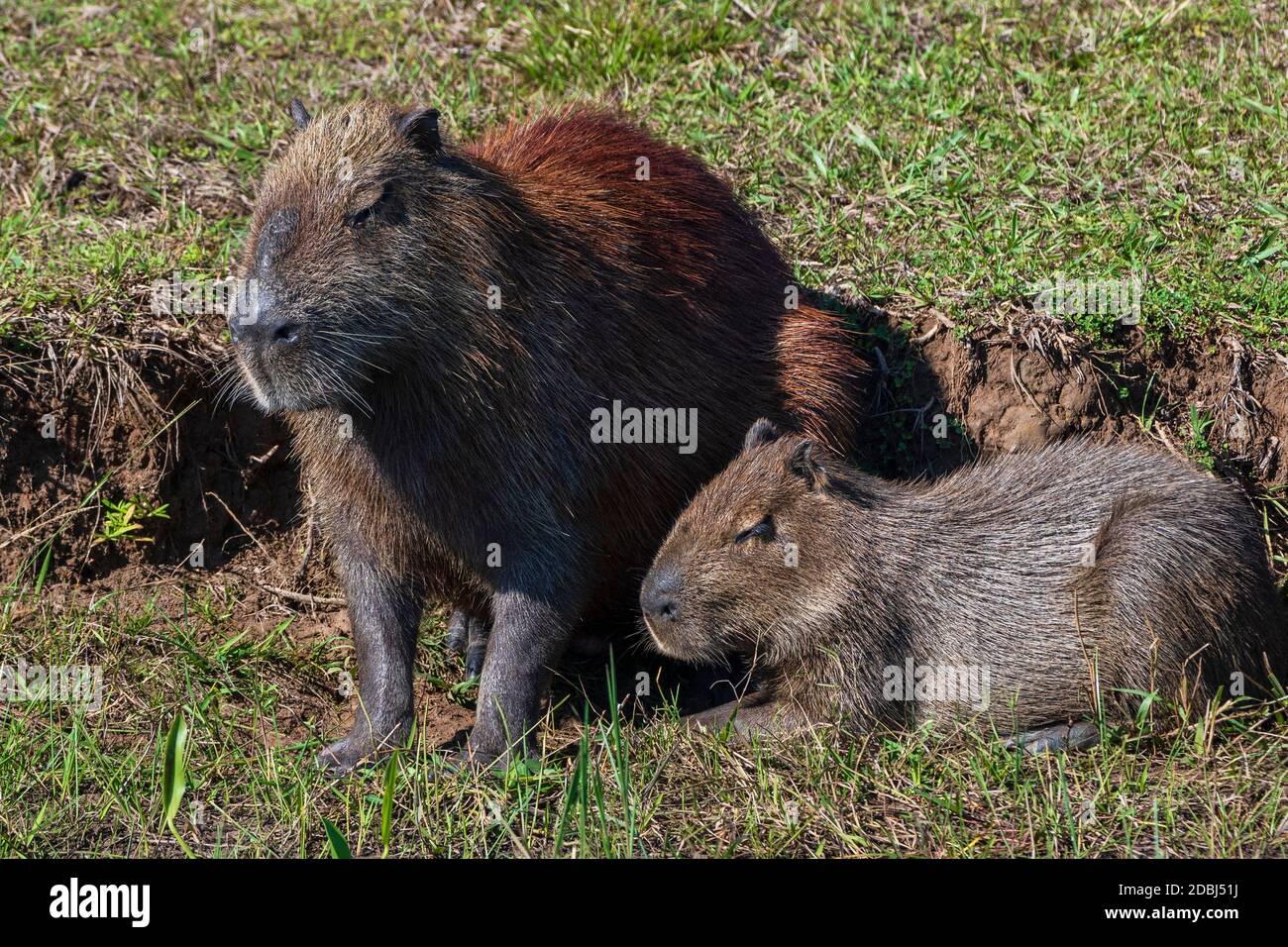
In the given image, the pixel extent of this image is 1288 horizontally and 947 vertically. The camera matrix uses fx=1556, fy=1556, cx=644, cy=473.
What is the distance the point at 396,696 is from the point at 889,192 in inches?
117

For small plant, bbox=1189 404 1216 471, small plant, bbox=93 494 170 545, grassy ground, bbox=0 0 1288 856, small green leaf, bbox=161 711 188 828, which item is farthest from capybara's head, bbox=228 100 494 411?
small plant, bbox=1189 404 1216 471

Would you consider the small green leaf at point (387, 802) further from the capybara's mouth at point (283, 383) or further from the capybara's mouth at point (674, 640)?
the capybara's mouth at point (674, 640)

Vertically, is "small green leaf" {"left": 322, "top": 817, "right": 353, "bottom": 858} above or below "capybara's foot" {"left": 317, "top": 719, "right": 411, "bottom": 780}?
below

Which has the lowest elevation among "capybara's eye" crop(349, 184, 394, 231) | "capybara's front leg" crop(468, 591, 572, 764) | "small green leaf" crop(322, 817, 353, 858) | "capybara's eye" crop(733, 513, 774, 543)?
"small green leaf" crop(322, 817, 353, 858)

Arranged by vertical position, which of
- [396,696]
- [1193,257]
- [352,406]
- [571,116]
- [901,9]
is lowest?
[396,696]

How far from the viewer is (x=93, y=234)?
6.21 metres

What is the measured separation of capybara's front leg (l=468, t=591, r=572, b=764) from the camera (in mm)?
4730

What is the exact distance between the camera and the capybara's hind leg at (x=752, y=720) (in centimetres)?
474

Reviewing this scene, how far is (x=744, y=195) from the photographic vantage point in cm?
643

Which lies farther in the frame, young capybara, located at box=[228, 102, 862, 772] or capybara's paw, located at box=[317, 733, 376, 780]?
capybara's paw, located at box=[317, 733, 376, 780]

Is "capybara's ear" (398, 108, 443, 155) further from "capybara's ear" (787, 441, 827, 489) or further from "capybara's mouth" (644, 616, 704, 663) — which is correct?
"capybara's mouth" (644, 616, 704, 663)

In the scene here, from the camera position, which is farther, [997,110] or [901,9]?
[901,9]
